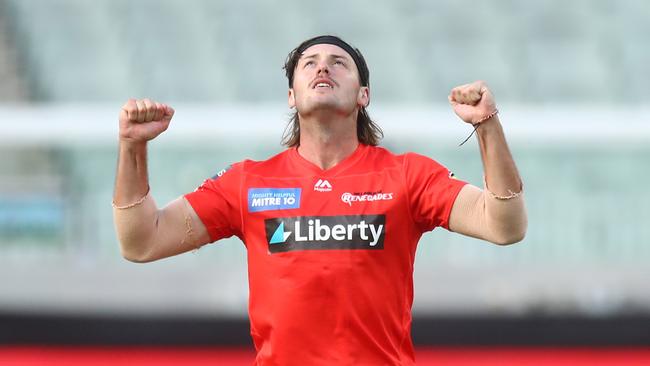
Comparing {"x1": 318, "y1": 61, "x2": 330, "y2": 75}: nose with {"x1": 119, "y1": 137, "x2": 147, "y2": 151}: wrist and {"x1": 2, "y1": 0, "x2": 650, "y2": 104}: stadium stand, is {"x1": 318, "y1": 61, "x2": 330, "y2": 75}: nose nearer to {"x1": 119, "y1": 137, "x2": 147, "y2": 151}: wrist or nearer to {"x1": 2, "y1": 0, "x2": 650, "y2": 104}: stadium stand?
{"x1": 119, "y1": 137, "x2": 147, "y2": 151}: wrist

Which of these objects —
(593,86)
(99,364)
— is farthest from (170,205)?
(593,86)

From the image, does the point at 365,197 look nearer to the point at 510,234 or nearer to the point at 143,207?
the point at 510,234

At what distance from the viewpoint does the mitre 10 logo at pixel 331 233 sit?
3752 millimetres

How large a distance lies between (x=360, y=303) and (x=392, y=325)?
143mm

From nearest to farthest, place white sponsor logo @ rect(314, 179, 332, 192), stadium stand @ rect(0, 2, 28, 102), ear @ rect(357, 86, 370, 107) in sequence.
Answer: white sponsor logo @ rect(314, 179, 332, 192) → ear @ rect(357, 86, 370, 107) → stadium stand @ rect(0, 2, 28, 102)

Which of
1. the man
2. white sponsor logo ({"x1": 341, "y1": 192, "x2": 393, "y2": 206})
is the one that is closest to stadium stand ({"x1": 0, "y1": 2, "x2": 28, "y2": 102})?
the man

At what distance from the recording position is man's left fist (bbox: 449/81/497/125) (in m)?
3.55

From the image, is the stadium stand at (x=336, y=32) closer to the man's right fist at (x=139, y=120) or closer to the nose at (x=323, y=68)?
Answer: the nose at (x=323, y=68)

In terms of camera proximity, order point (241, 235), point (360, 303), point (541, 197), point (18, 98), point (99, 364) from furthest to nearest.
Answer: point (18, 98) → point (541, 197) → point (99, 364) → point (241, 235) → point (360, 303)

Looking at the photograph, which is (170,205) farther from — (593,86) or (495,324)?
(593,86)

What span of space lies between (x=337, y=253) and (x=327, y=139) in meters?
0.44

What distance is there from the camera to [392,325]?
149 inches

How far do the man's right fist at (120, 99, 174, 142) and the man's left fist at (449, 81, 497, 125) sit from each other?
0.97 m

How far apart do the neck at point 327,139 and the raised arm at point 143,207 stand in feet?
1.49
